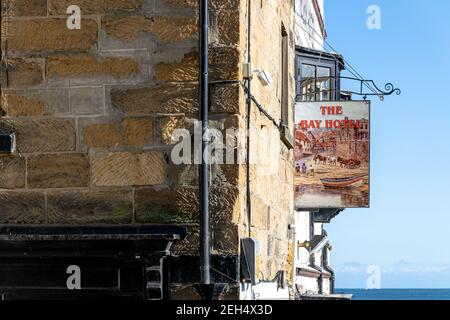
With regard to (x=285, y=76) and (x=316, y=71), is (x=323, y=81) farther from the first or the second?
(x=285, y=76)

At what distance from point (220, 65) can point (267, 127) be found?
4.57 ft

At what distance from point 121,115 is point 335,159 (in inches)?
299

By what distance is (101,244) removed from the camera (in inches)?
298

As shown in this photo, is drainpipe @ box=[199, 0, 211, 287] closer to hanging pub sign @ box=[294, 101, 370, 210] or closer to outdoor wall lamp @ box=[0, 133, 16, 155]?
outdoor wall lamp @ box=[0, 133, 16, 155]

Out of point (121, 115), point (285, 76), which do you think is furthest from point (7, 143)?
point (285, 76)

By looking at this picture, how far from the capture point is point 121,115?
7.87 meters

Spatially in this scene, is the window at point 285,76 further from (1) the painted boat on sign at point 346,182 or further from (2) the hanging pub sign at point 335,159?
(1) the painted boat on sign at point 346,182

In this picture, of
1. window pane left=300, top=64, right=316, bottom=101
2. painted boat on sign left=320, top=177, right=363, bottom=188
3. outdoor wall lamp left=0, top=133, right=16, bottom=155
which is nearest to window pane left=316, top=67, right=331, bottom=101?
window pane left=300, top=64, right=316, bottom=101

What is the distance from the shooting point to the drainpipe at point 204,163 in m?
7.50

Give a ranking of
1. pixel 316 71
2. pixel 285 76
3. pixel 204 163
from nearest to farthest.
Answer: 1. pixel 204 163
2. pixel 285 76
3. pixel 316 71

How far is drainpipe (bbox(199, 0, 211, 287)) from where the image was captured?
7.50 metres

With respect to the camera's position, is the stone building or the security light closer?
the stone building

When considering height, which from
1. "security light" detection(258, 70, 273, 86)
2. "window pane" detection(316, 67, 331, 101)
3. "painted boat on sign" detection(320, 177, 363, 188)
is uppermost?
"window pane" detection(316, 67, 331, 101)

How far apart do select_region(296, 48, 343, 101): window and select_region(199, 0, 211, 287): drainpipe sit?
10661 millimetres
